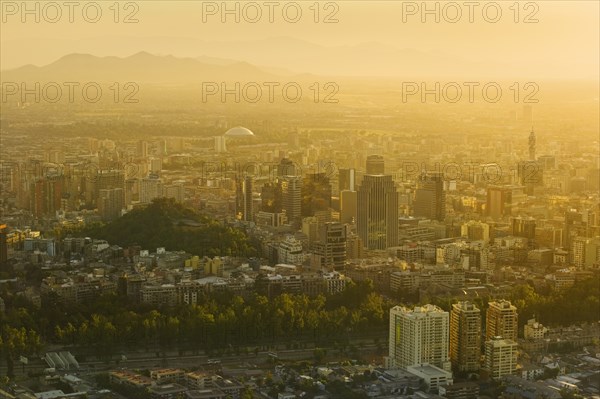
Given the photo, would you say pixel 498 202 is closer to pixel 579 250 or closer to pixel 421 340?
pixel 579 250

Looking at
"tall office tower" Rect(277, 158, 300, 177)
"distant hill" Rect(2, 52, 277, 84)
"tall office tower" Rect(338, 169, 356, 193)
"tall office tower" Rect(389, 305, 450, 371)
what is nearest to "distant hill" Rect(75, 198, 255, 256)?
"tall office tower" Rect(338, 169, 356, 193)

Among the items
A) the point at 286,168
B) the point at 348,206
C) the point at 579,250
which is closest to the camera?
the point at 579,250

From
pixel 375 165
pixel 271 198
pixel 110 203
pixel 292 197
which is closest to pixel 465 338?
pixel 292 197

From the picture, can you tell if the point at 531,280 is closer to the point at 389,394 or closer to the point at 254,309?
the point at 254,309

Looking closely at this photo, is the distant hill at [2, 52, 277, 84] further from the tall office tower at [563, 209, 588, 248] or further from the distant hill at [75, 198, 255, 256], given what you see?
the tall office tower at [563, 209, 588, 248]

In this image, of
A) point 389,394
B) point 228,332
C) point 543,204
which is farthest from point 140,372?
point 543,204

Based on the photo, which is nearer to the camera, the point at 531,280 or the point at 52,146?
the point at 531,280
